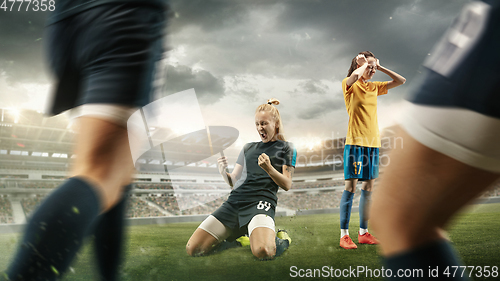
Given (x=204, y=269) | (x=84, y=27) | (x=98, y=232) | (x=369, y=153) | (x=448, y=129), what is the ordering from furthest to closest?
(x=369, y=153), (x=204, y=269), (x=98, y=232), (x=84, y=27), (x=448, y=129)

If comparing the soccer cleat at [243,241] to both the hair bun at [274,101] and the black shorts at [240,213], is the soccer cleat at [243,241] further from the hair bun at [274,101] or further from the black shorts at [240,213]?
the hair bun at [274,101]

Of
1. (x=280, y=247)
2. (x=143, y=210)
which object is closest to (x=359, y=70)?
(x=280, y=247)

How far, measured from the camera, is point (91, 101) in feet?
1.95

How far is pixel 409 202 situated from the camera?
0.41 metres

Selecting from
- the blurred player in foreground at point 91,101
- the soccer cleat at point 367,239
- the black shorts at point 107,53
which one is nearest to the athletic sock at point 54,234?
the blurred player in foreground at point 91,101

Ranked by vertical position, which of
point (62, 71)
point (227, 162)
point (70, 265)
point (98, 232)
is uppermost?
point (62, 71)

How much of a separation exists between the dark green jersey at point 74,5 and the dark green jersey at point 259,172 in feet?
4.90

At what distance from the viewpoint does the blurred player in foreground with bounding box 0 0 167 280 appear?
19.5 inches

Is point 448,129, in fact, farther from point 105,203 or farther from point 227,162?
point 227,162

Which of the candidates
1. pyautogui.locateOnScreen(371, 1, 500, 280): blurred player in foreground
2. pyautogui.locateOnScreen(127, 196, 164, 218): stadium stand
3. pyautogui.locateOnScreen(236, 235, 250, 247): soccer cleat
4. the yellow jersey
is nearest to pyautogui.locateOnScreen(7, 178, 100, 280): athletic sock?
pyautogui.locateOnScreen(371, 1, 500, 280): blurred player in foreground

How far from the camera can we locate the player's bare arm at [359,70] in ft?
7.27

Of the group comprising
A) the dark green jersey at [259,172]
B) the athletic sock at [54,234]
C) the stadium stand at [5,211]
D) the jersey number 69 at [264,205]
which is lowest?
the stadium stand at [5,211]

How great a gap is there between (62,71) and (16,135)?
19470 millimetres

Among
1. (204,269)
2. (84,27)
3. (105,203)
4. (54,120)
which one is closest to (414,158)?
(105,203)
